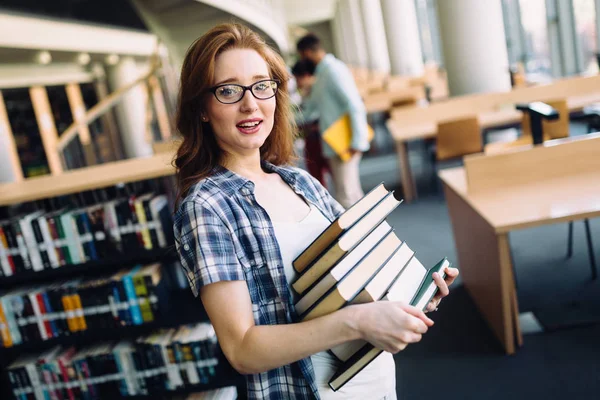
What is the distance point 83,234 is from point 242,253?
1748 mm

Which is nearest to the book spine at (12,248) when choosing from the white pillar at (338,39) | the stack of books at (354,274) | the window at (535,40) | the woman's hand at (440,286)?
the stack of books at (354,274)

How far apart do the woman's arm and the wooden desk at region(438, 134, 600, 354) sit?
61.8 inches

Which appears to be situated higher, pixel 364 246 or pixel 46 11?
pixel 46 11

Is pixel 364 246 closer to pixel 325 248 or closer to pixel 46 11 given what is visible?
pixel 325 248

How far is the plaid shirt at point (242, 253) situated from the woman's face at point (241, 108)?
3.5 inches

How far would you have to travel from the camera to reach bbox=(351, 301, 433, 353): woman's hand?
976 mm

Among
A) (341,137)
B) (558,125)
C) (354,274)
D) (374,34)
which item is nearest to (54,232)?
(354,274)

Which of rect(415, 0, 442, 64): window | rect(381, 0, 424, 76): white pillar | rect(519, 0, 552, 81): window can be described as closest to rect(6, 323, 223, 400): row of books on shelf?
rect(519, 0, 552, 81): window

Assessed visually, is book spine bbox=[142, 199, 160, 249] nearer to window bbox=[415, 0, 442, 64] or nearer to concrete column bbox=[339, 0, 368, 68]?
window bbox=[415, 0, 442, 64]

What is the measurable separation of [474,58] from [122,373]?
5.86 metres

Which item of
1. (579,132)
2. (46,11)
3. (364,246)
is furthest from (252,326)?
(46,11)

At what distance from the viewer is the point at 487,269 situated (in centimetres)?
288

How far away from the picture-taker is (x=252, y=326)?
1.05 metres

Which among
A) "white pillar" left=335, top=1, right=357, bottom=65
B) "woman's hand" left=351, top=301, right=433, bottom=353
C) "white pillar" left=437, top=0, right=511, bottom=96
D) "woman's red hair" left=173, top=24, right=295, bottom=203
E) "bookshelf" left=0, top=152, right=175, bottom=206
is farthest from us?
"white pillar" left=335, top=1, right=357, bottom=65
